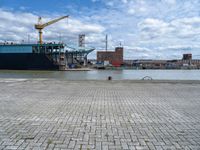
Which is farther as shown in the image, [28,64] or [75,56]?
[75,56]

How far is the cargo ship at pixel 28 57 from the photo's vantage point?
6400 centimetres

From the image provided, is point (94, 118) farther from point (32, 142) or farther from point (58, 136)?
point (32, 142)

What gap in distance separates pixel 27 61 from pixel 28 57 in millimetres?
1578

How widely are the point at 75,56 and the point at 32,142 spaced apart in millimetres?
83472

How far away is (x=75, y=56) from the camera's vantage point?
85.0 meters

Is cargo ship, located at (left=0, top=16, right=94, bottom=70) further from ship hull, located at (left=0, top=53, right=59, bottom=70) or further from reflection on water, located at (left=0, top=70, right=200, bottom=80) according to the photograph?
reflection on water, located at (left=0, top=70, right=200, bottom=80)

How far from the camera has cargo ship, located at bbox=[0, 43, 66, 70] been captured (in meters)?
64.0

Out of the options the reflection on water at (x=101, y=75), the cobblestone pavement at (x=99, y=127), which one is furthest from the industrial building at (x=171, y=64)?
the cobblestone pavement at (x=99, y=127)

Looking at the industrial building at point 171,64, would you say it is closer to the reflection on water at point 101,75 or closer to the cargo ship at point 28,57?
the cargo ship at point 28,57

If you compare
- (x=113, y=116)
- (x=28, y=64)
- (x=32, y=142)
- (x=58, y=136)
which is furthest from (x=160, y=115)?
(x=28, y=64)

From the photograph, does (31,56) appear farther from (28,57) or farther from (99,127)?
(99,127)

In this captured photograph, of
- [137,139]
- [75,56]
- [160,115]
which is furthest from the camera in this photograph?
[75,56]

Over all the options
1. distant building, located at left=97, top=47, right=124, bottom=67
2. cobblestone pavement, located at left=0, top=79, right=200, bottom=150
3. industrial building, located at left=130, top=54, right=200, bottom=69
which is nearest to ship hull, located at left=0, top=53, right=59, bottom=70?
industrial building, located at left=130, top=54, right=200, bottom=69

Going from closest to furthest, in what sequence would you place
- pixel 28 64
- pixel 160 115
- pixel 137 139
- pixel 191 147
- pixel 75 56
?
1. pixel 191 147
2. pixel 137 139
3. pixel 160 115
4. pixel 28 64
5. pixel 75 56
